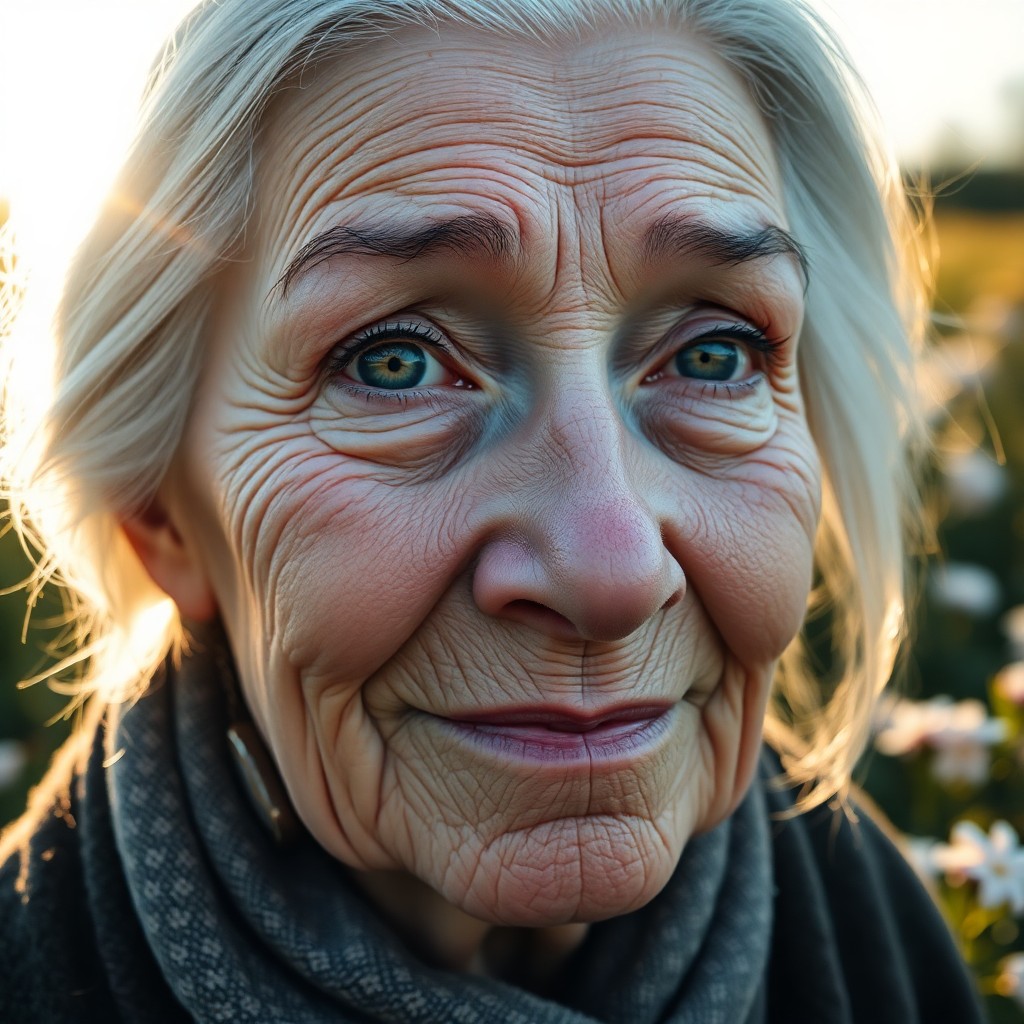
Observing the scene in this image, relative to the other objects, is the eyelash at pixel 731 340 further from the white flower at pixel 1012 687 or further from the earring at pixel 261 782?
the white flower at pixel 1012 687

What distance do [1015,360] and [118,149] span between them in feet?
17.5

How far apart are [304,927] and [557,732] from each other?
1.74 ft

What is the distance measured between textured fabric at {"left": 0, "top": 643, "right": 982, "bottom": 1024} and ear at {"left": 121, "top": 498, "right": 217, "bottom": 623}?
0.19m

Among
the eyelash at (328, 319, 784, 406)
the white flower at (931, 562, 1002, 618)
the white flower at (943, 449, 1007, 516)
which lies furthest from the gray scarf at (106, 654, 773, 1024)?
the white flower at (943, 449, 1007, 516)

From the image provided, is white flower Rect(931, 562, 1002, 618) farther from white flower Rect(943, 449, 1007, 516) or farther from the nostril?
the nostril

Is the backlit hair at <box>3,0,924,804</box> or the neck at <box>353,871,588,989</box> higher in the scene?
the backlit hair at <box>3,0,924,804</box>

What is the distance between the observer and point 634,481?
1.58 metres

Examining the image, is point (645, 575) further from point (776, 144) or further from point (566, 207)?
point (776, 144)

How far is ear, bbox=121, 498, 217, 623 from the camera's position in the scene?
1.89 meters

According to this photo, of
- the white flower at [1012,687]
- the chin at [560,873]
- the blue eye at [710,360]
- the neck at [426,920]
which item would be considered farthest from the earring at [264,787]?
the white flower at [1012,687]

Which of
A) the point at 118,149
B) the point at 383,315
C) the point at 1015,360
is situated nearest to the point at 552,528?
the point at 383,315

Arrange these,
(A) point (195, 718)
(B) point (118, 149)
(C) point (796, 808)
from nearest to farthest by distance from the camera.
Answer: (B) point (118, 149), (A) point (195, 718), (C) point (796, 808)

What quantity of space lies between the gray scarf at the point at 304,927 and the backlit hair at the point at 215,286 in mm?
219

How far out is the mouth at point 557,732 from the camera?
62.0 inches
